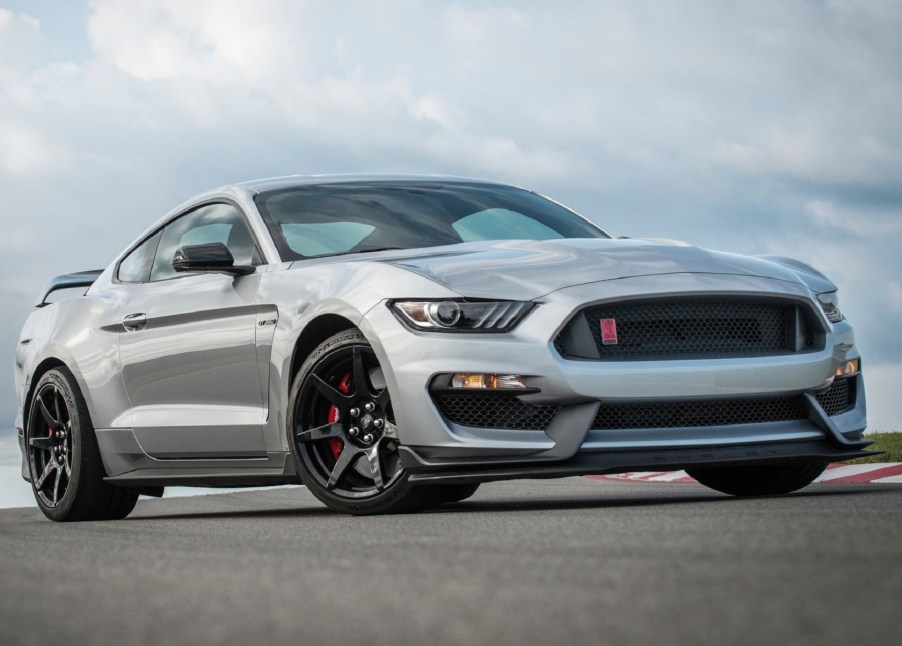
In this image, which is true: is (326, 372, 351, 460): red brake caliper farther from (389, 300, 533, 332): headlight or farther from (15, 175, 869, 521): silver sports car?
(389, 300, 533, 332): headlight

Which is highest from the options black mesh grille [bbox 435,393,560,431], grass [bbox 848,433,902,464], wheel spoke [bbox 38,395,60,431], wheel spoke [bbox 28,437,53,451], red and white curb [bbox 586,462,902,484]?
black mesh grille [bbox 435,393,560,431]

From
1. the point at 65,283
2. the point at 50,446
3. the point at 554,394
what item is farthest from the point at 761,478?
the point at 65,283

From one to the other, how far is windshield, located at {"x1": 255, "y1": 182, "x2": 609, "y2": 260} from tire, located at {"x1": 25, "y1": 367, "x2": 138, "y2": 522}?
161 cm

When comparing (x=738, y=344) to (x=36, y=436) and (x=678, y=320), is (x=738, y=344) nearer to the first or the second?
(x=678, y=320)

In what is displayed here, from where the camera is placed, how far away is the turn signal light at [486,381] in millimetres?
5559

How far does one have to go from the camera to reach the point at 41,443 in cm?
808

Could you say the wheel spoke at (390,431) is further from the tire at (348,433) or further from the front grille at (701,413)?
the front grille at (701,413)

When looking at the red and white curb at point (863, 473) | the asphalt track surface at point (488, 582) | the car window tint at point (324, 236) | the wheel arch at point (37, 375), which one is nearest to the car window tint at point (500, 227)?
the car window tint at point (324, 236)

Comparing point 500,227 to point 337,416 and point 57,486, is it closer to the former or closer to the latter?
point 337,416

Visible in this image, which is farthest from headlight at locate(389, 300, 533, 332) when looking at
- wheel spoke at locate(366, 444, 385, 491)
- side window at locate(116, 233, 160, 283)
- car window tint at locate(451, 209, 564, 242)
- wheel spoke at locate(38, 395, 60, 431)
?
wheel spoke at locate(38, 395, 60, 431)

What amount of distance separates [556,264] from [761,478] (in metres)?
1.90

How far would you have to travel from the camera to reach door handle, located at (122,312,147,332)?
24.1ft

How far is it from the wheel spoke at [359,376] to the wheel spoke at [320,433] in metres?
0.19

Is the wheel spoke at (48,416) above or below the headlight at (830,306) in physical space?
below
